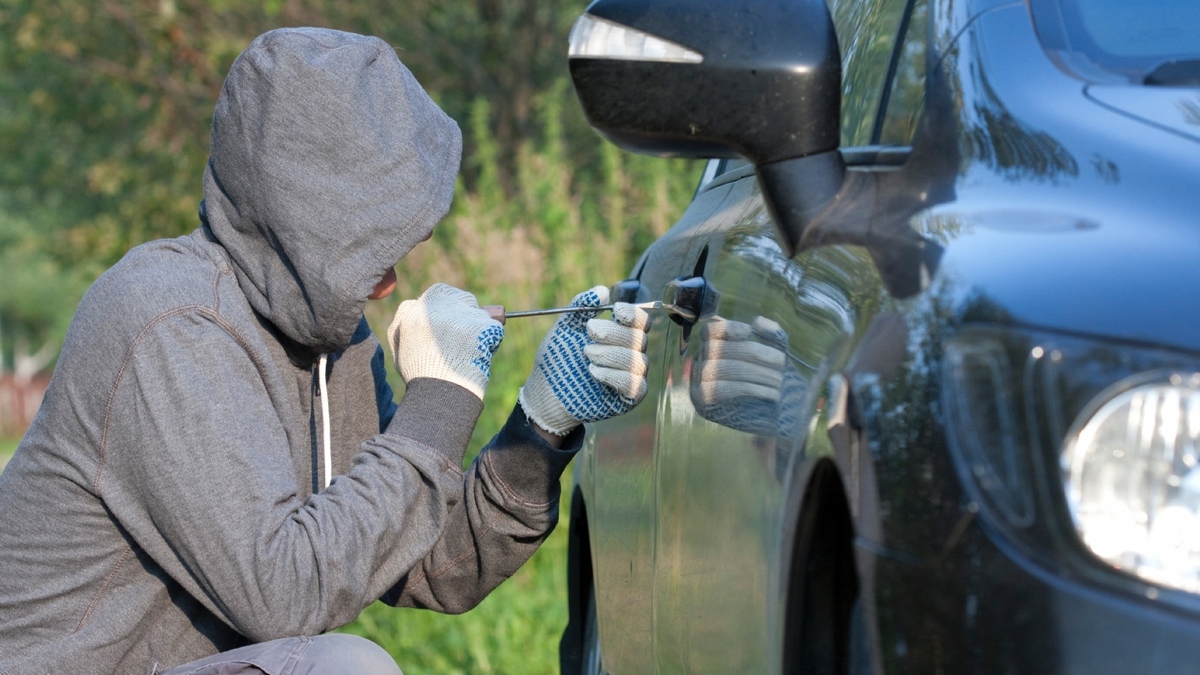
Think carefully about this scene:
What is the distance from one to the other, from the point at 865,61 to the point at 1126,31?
1.36ft

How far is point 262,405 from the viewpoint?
1.94m

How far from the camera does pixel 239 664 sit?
1897mm

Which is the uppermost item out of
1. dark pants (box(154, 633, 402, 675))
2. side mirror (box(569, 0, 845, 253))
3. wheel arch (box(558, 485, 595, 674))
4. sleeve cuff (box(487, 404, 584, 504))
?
side mirror (box(569, 0, 845, 253))

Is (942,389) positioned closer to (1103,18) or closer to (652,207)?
(1103,18)

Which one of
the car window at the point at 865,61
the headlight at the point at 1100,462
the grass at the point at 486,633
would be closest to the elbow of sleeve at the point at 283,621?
the car window at the point at 865,61

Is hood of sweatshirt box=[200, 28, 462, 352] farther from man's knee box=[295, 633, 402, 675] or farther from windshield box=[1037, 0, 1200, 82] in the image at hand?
windshield box=[1037, 0, 1200, 82]

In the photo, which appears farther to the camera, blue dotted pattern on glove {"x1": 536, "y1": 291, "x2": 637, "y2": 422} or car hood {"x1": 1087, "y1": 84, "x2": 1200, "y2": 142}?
blue dotted pattern on glove {"x1": 536, "y1": 291, "x2": 637, "y2": 422}

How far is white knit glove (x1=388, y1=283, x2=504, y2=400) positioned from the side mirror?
2.28 feet

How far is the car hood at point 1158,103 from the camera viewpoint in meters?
1.26

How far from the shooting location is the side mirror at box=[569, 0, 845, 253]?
4.78 ft

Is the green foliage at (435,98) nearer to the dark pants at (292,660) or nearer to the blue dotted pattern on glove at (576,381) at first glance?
the blue dotted pattern on glove at (576,381)

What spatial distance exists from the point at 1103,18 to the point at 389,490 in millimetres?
1081

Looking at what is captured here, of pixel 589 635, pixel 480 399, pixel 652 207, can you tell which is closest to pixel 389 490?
pixel 480 399

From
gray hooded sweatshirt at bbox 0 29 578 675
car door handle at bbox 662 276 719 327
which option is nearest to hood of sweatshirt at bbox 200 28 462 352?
gray hooded sweatshirt at bbox 0 29 578 675
